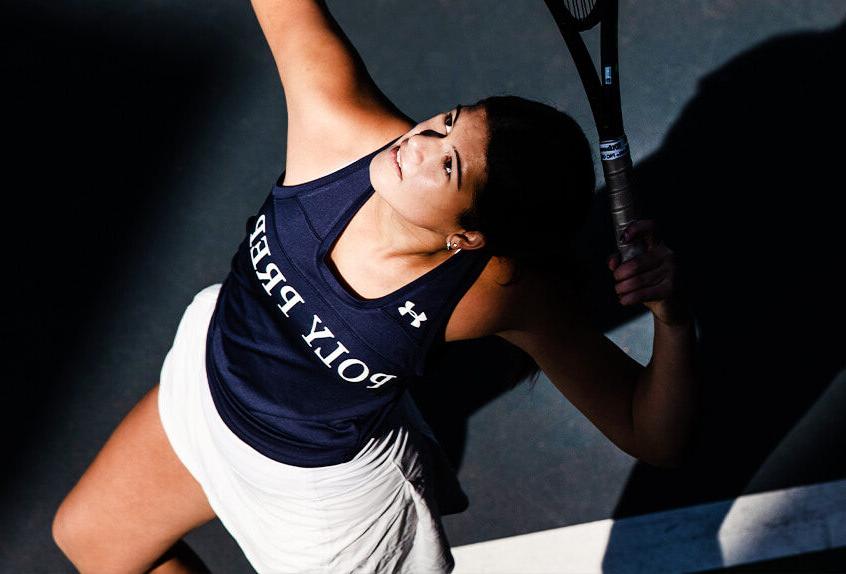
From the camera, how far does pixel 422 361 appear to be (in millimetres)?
1101

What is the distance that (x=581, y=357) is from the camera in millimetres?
1119

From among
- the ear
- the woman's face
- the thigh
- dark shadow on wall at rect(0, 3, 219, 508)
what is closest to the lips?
the woman's face

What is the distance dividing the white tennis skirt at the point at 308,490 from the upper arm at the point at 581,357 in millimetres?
251

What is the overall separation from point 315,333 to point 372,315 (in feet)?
0.26

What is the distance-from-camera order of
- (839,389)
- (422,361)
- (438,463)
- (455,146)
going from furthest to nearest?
(839,389) → (438,463) → (422,361) → (455,146)

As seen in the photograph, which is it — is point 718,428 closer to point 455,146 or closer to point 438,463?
point 438,463

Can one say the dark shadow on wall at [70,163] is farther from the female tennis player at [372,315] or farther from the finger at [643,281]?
the finger at [643,281]

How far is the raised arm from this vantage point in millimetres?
1129

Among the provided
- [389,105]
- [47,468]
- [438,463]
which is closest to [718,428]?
[438,463]

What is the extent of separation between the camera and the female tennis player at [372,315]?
0.98 meters

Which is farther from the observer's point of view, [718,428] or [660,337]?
[718,428]

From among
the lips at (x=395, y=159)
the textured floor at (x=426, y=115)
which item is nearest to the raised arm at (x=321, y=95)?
the lips at (x=395, y=159)

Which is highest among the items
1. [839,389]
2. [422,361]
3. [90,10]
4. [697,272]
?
[90,10]

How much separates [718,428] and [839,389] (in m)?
0.24
